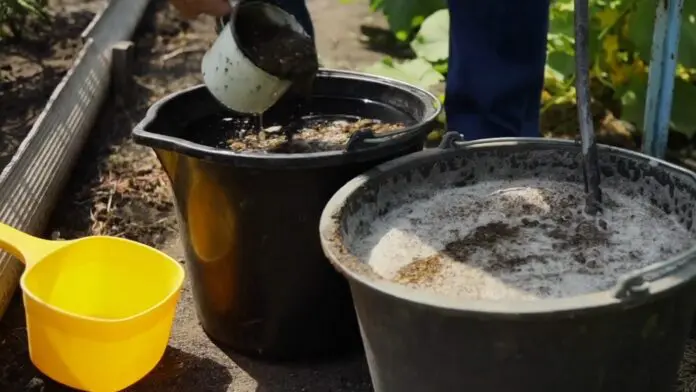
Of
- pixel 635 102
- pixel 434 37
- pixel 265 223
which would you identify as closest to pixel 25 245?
pixel 265 223

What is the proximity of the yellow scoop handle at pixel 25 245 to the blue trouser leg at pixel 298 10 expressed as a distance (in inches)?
29.6

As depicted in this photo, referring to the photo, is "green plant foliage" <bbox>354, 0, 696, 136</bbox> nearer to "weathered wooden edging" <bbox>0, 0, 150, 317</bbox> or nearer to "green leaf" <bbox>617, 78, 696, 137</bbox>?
"green leaf" <bbox>617, 78, 696, 137</bbox>

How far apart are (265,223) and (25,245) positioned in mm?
513

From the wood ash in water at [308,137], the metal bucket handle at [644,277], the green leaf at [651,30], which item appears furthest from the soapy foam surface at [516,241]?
the green leaf at [651,30]

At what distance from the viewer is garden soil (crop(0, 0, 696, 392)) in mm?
1887

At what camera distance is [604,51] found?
3.01 m

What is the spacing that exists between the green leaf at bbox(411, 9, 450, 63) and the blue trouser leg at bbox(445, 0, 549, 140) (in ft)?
2.82

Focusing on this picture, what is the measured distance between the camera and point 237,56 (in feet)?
6.15

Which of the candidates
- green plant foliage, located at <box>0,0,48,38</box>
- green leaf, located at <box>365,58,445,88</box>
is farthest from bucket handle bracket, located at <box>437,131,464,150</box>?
green plant foliage, located at <box>0,0,48,38</box>

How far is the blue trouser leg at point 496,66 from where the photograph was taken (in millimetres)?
2123

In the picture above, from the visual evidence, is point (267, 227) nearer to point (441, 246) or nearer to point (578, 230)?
point (441, 246)

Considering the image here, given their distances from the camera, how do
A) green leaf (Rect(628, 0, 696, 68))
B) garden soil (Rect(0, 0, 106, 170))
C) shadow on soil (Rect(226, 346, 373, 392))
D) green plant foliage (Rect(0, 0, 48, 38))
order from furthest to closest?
1. green plant foliage (Rect(0, 0, 48, 38))
2. garden soil (Rect(0, 0, 106, 170))
3. green leaf (Rect(628, 0, 696, 68))
4. shadow on soil (Rect(226, 346, 373, 392))

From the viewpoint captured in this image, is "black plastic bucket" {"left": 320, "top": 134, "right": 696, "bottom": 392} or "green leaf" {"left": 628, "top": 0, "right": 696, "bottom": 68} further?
"green leaf" {"left": 628, "top": 0, "right": 696, "bottom": 68}

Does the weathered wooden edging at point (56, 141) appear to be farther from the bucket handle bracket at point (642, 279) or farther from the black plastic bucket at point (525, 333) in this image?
the bucket handle bracket at point (642, 279)
